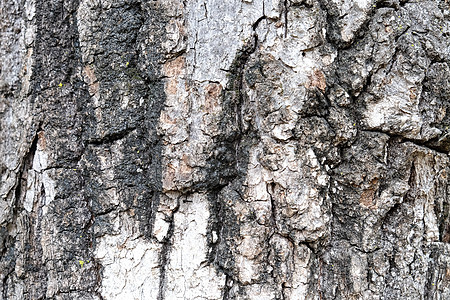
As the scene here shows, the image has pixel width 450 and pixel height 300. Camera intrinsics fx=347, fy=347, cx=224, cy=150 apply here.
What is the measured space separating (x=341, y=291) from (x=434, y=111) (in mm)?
647

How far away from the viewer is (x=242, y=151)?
1.11 metres

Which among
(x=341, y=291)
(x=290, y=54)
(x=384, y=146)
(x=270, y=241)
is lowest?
(x=341, y=291)

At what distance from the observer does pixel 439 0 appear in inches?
43.8

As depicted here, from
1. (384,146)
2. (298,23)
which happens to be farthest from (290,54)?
(384,146)

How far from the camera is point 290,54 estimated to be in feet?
3.51

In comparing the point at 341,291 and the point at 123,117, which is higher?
the point at 123,117

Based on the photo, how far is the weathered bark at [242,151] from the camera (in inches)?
42.4

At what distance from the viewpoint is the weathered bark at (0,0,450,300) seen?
1.08 meters

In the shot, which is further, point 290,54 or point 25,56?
point 25,56

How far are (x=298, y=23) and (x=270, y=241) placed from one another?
682 millimetres

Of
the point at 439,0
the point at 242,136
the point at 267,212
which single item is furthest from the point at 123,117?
the point at 439,0

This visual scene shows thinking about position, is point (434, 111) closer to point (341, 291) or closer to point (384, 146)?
point (384, 146)

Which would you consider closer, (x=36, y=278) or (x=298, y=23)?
(x=298, y=23)

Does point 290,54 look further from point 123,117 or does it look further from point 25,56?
point 25,56
